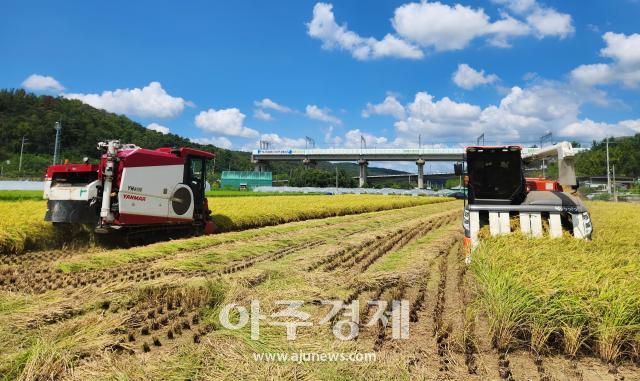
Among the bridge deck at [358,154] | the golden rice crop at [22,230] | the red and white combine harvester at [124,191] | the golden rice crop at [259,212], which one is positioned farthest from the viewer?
the bridge deck at [358,154]

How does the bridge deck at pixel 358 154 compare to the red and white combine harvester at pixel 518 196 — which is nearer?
the red and white combine harvester at pixel 518 196

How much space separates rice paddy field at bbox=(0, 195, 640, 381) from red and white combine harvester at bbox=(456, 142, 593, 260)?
70cm

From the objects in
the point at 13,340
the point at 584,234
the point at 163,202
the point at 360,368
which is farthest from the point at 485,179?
the point at 13,340

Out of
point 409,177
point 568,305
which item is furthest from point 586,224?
point 409,177

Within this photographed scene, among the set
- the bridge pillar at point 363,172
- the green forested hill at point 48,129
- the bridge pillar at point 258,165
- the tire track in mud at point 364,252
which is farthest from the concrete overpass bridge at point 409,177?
the tire track in mud at point 364,252

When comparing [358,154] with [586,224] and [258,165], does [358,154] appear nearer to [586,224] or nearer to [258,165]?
[258,165]

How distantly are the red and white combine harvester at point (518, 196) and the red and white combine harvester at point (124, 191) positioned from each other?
7289mm

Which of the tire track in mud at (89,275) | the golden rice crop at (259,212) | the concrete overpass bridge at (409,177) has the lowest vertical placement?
the tire track in mud at (89,275)

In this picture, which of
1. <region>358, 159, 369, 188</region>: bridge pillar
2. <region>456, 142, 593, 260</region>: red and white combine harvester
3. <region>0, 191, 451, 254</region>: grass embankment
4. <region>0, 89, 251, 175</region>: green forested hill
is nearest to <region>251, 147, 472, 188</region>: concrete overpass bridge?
<region>358, 159, 369, 188</region>: bridge pillar

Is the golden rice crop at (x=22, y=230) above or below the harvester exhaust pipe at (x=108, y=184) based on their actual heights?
below

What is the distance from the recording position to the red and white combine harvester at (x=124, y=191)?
8.51 m

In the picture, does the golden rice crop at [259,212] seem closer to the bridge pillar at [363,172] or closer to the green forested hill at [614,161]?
the bridge pillar at [363,172]

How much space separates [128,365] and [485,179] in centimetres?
804

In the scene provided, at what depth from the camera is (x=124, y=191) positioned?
8531mm
